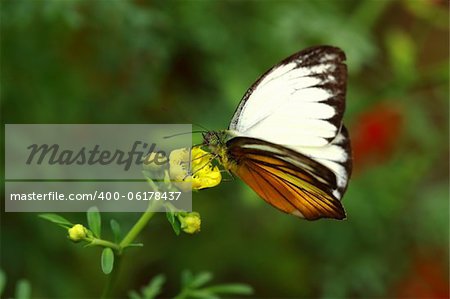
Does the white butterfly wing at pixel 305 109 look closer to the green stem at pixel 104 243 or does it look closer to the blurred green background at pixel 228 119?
the green stem at pixel 104 243

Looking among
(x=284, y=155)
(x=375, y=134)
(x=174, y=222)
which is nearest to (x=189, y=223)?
(x=174, y=222)

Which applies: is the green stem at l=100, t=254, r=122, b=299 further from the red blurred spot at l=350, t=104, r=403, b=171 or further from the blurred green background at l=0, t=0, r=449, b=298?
the red blurred spot at l=350, t=104, r=403, b=171

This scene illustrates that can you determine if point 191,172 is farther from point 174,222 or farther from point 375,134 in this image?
point 375,134

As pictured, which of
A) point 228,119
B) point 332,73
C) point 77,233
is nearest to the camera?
point 77,233

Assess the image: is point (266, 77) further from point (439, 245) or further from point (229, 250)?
point (439, 245)

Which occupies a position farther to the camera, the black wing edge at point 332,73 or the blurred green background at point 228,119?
the blurred green background at point 228,119

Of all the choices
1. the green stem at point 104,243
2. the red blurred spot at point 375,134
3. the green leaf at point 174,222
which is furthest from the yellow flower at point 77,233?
the red blurred spot at point 375,134
